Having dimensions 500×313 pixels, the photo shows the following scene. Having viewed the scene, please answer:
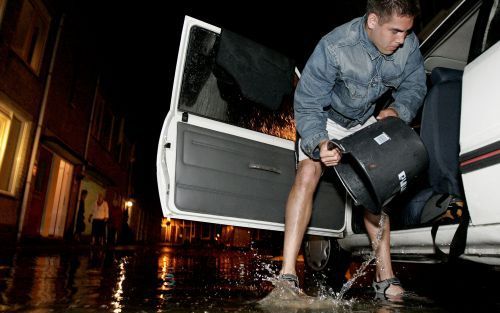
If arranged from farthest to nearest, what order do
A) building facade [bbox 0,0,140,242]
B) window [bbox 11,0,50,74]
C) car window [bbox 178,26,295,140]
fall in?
window [bbox 11,0,50,74] → building facade [bbox 0,0,140,242] → car window [bbox 178,26,295,140]

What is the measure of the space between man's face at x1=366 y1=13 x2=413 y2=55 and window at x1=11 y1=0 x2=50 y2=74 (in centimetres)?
827

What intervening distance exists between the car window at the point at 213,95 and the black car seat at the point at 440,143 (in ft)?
3.96

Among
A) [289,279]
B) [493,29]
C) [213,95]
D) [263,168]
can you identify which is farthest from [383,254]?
[213,95]

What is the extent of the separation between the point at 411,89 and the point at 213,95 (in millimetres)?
1547

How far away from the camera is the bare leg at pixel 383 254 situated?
2379mm

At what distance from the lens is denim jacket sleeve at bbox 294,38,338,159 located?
2250 mm

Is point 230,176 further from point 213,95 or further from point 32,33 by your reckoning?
point 32,33

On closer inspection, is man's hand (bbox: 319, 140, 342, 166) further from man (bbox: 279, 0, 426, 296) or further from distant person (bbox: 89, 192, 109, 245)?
distant person (bbox: 89, 192, 109, 245)

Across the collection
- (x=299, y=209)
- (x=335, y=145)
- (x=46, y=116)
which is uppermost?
(x=46, y=116)

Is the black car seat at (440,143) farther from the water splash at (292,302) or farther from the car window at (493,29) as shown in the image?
the water splash at (292,302)

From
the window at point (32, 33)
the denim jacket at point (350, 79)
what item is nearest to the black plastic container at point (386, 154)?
the denim jacket at point (350, 79)

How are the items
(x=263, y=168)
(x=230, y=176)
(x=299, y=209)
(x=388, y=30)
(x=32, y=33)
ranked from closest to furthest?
(x=388, y=30)
(x=299, y=209)
(x=230, y=176)
(x=263, y=168)
(x=32, y=33)

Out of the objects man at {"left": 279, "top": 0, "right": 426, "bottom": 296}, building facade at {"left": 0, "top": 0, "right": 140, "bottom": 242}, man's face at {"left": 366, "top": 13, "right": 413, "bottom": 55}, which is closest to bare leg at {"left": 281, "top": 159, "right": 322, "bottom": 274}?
man at {"left": 279, "top": 0, "right": 426, "bottom": 296}

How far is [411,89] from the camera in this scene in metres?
2.52
